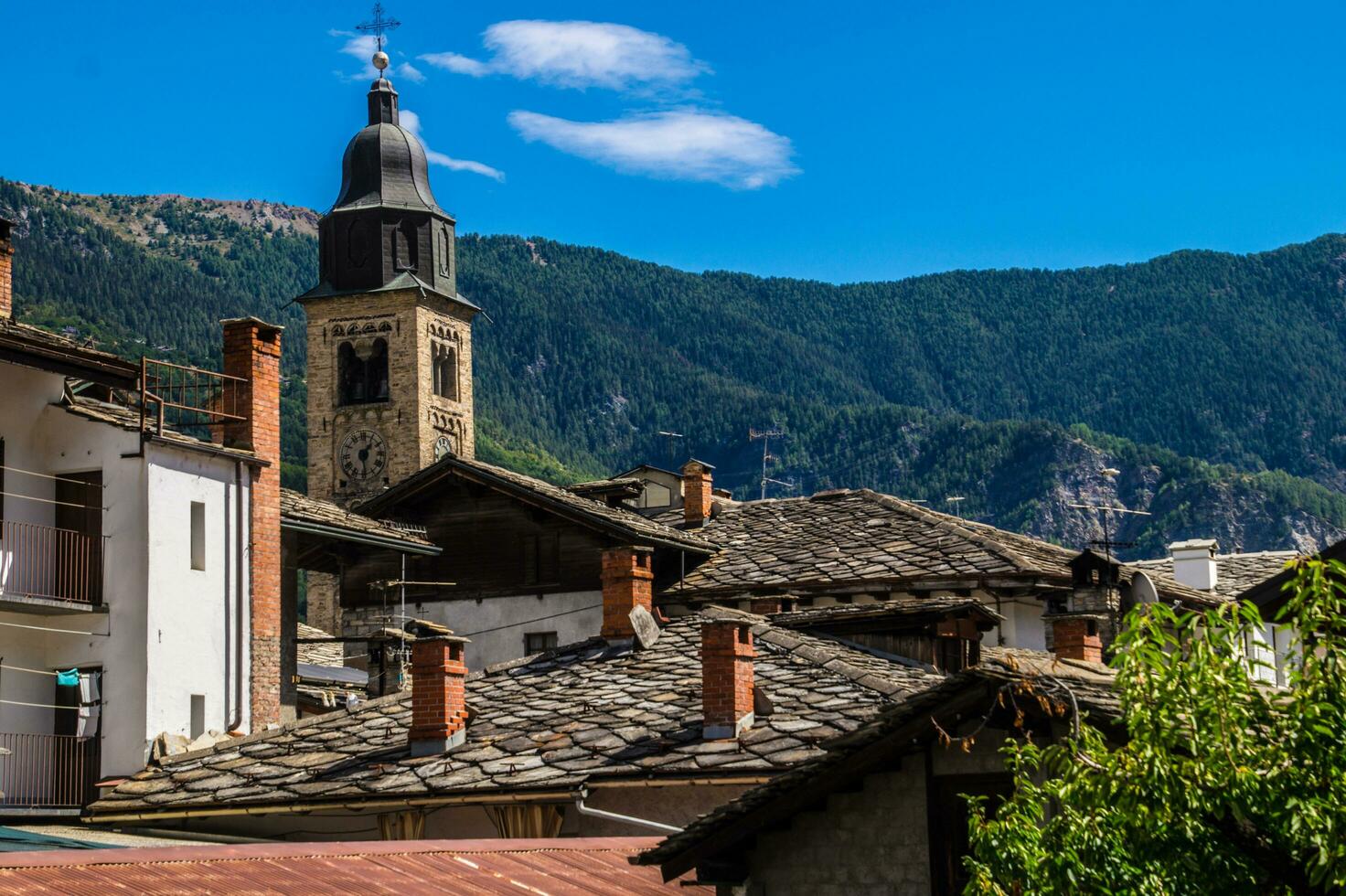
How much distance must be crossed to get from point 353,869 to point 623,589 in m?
10.7

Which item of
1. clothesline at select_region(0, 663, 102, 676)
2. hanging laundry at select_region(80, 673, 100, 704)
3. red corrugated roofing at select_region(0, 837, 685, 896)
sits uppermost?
clothesline at select_region(0, 663, 102, 676)

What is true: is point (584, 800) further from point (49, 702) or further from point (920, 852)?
point (49, 702)

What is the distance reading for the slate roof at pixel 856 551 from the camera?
35.0m

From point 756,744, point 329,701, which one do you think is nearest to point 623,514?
point 329,701

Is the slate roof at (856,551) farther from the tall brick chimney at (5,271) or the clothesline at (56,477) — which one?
the tall brick chimney at (5,271)

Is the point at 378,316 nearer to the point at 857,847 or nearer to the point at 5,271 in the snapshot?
the point at 5,271

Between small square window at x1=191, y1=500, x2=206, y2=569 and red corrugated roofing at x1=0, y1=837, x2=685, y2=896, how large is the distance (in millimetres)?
9911

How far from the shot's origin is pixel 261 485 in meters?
30.0

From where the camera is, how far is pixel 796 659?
24391 millimetres

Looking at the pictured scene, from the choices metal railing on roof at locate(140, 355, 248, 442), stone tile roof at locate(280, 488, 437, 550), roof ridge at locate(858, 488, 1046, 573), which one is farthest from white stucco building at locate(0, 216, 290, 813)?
roof ridge at locate(858, 488, 1046, 573)

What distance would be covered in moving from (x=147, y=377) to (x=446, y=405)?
2470 inches

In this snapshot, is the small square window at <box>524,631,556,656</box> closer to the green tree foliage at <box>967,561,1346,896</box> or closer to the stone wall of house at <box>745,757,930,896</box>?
the stone wall of house at <box>745,757,930,896</box>

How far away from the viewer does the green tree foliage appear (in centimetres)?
988

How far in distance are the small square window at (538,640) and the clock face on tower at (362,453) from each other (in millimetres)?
51014
